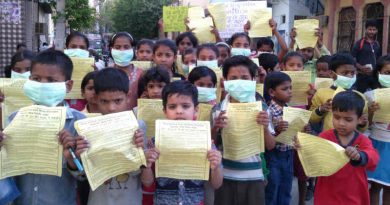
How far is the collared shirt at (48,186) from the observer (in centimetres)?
257

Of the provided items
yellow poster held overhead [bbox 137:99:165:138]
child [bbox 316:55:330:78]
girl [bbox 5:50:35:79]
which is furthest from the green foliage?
yellow poster held overhead [bbox 137:99:165:138]

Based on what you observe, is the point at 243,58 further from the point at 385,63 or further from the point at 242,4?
the point at 242,4

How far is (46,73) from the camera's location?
2.61m

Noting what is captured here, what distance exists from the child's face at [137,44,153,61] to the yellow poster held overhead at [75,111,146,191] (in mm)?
2388

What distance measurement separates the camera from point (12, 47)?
32.4ft

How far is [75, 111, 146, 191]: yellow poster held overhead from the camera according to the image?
2338 mm

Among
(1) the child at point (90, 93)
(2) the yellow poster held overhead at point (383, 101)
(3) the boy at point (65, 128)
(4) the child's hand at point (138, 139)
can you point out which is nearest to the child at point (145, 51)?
(1) the child at point (90, 93)

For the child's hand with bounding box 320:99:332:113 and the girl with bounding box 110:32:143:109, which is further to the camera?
the girl with bounding box 110:32:143:109

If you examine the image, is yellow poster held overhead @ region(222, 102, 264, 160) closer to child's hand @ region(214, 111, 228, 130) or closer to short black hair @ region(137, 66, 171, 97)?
child's hand @ region(214, 111, 228, 130)

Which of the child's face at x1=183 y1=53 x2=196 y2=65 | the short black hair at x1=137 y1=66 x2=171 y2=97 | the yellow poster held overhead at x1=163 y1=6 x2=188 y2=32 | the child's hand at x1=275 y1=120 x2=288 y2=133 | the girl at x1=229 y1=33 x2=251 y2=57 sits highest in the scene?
the yellow poster held overhead at x1=163 y1=6 x2=188 y2=32

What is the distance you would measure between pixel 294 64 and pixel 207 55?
921 millimetres

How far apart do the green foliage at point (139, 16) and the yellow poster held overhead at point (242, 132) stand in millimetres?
27874

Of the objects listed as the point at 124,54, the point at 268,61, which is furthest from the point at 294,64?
the point at 124,54

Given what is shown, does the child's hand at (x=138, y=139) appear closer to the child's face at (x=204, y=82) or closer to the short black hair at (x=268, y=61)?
the child's face at (x=204, y=82)
